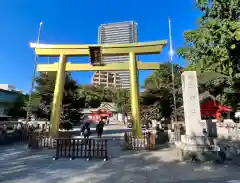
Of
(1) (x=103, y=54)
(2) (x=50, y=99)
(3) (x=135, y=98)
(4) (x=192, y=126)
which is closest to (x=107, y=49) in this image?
(1) (x=103, y=54)

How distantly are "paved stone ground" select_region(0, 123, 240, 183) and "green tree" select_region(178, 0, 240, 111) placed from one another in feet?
18.4

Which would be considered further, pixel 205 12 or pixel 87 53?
pixel 87 53

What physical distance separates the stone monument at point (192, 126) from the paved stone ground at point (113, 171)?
1.98ft

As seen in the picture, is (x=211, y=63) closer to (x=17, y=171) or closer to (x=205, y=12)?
(x=205, y=12)

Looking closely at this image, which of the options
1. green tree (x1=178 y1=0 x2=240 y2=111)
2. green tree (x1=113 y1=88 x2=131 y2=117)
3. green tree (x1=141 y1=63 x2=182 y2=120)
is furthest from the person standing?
green tree (x1=113 y1=88 x2=131 y2=117)

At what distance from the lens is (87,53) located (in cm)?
1156

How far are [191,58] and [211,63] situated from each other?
139cm

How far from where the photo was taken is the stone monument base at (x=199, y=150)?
664 centimetres

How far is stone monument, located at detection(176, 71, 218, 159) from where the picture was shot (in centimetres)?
678

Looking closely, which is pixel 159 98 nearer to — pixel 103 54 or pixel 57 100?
pixel 103 54

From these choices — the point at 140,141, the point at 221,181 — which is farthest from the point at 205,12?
the point at 221,181

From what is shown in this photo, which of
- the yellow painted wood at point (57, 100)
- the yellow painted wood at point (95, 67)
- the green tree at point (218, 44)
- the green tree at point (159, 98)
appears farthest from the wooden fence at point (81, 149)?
the green tree at point (159, 98)

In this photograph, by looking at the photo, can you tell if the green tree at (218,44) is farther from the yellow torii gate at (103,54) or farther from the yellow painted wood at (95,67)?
the yellow painted wood at (95,67)

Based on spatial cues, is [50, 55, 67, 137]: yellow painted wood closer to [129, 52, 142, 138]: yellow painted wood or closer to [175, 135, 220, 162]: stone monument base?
[129, 52, 142, 138]: yellow painted wood
